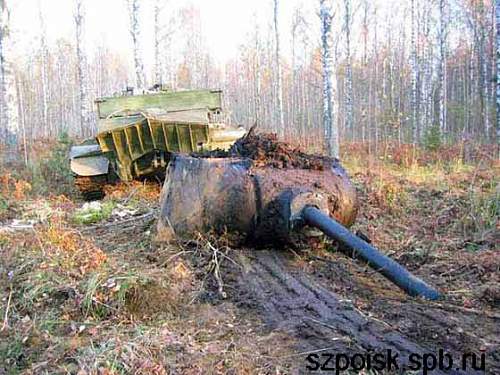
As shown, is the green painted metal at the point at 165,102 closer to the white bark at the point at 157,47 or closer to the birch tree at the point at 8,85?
the birch tree at the point at 8,85

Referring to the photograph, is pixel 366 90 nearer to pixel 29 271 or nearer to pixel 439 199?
pixel 439 199

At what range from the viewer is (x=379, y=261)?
369cm

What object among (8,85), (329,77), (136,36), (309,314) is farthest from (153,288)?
(136,36)

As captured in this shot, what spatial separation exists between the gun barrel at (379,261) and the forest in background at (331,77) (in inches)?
327

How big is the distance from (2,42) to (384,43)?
30.3 metres

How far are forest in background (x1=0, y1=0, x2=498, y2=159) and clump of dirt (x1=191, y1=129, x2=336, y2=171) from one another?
706 cm

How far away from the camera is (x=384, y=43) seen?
39.5m

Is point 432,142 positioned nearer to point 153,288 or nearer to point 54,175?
point 54,175

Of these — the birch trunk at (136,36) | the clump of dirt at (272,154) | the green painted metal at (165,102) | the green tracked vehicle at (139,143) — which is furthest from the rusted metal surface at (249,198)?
the birch trunk at (136,36)

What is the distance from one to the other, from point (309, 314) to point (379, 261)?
0.57 metres

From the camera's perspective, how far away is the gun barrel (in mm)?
3506

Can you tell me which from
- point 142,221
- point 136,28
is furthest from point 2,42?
point 142,221

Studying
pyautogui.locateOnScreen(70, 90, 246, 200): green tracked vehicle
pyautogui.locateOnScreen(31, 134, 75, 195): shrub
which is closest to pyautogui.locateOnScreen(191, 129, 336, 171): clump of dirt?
pyautogui.locateOnScreen(70, 90, 246, 200): green tracked vehicle

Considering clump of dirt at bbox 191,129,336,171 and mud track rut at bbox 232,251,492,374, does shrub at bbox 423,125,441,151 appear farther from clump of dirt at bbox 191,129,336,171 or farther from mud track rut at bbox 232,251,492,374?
mud track rut at bbox 232,251,492,374
